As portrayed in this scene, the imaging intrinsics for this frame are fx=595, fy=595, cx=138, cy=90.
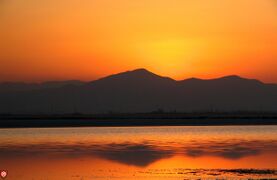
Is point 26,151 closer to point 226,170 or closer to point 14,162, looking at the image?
point 14,162

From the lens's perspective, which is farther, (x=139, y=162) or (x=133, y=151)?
(x=133, y=151)

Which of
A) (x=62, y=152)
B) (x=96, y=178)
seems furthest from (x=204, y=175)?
(x=62, y=152)

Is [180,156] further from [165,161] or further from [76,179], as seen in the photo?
[76,179]

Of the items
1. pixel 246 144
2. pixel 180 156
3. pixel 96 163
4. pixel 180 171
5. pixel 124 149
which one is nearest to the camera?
pixel 180 171

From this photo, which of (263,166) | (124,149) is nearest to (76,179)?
(263,166)

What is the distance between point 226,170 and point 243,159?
5587 millimetres

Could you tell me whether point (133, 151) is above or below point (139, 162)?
above

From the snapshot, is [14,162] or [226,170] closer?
[226,170]

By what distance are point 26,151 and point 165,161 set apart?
11.5 m

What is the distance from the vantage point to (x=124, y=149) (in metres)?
40.7

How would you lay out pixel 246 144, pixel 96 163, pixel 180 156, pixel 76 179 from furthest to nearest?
pixel 246 144 < pixel 180 156 < pixel 96 163 < pixel 76 179

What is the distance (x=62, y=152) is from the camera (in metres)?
38.0

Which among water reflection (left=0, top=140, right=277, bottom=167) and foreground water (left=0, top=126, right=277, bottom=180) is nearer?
foreground water (left=0, top=126, right=277, bottom=180)

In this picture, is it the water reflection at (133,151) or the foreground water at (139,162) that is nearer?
the foreground water at (139,162)
